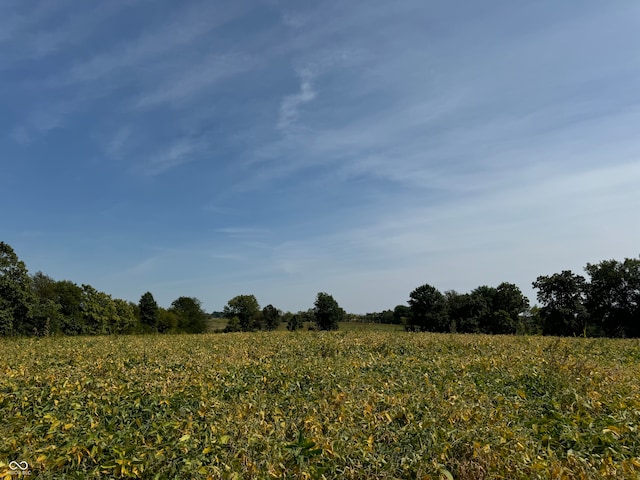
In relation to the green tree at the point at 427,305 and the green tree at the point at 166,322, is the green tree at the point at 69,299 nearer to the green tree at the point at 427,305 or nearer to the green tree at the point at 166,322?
the green tree at the point at 166,322

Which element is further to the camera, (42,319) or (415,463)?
(42,319)

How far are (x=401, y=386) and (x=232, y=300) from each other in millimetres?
91803

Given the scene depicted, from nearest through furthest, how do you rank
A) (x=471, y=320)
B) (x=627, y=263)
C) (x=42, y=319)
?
(x=42, y=319), (x=627, y=263), (x=471, y=320)

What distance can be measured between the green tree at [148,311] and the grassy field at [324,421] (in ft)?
213

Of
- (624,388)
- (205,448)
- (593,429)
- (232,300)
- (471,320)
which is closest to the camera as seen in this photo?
(205,448)

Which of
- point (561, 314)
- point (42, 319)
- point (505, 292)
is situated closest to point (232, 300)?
point (42, 319)

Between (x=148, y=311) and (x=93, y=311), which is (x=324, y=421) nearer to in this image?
(x=93, y=311)

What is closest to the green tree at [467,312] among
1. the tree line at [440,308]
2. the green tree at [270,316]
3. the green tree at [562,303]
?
the tree line at [440,308]

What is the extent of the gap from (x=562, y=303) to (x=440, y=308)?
19.8 meters

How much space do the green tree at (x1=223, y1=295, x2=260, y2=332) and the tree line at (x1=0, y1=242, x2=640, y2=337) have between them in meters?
13.6

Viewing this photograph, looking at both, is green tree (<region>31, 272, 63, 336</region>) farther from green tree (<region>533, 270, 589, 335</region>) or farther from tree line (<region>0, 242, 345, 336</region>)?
green tree (<region>533, 270, 589, 335</region>)

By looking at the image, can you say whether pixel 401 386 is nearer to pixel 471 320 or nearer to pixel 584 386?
pixel 584 386

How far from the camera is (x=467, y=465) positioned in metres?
3.78

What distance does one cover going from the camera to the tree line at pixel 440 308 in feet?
123
